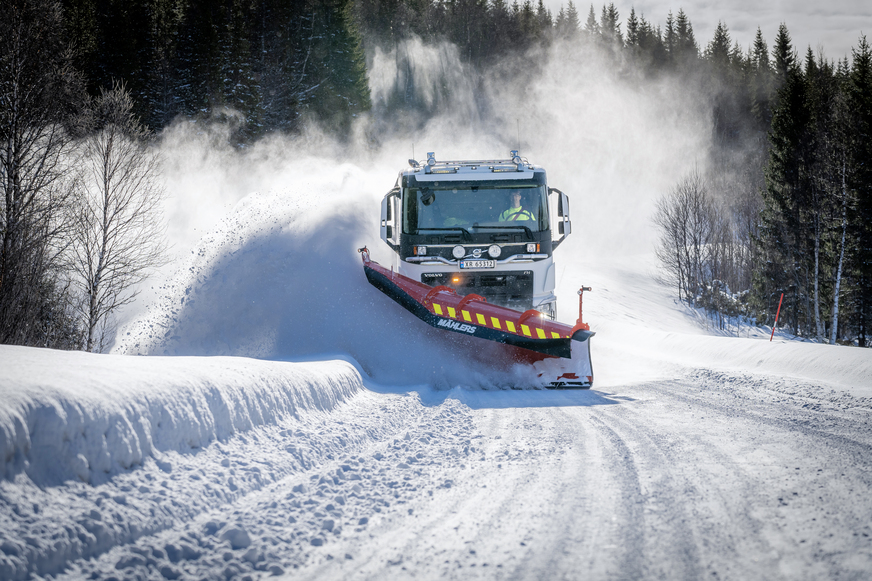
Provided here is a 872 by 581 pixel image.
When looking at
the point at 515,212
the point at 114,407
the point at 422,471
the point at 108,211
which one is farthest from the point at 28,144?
the point at 422,471

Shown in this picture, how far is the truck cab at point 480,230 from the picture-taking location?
8.34 metres

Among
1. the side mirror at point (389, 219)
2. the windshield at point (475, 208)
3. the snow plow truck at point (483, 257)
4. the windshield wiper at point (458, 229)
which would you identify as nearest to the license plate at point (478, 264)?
the snow plow truck at point (483, 257)

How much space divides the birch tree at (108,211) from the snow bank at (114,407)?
13017 mm

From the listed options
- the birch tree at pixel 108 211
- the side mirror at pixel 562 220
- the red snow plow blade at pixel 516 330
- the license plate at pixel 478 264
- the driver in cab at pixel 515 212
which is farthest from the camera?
the birch tree at pixel 108 211

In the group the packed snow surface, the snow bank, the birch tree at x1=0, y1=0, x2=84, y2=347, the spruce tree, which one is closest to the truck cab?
the packed snow surface

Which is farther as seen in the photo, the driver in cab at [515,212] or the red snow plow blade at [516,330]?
the driver in cab at [515,212]

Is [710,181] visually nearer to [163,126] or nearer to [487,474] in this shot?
[163,126]

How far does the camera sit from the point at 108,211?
52.1ft

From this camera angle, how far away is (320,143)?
124 feet

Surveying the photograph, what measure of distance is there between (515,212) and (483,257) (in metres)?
1.04

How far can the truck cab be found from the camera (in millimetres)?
8336

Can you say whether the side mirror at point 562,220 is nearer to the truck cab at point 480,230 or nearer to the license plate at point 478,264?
the truck cab at point 480,230

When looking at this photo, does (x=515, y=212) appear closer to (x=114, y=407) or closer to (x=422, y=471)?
(x=422, y=471)

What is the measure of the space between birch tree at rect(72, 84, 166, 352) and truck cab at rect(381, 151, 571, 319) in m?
10.6
